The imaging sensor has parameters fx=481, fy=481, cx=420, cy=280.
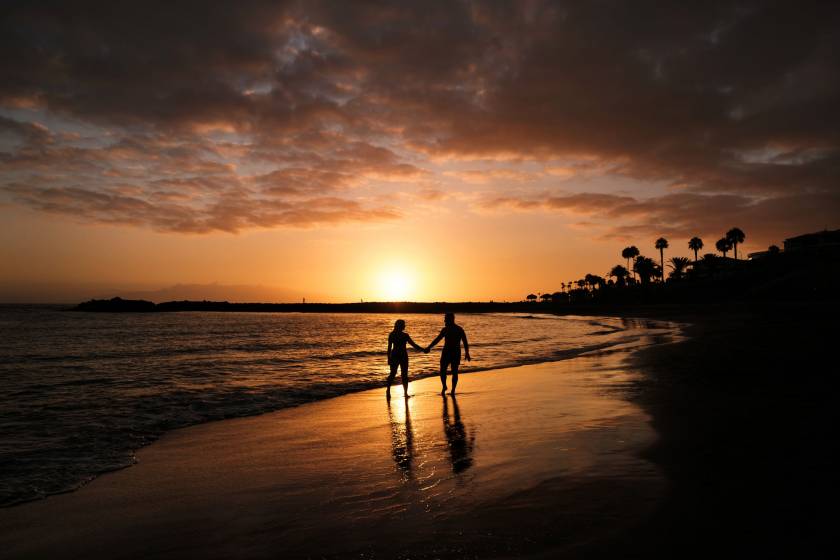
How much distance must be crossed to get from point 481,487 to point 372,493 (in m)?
1.45

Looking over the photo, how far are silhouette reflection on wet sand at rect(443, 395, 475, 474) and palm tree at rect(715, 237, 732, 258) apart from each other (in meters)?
145

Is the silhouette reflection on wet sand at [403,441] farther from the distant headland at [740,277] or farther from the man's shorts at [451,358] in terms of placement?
the distant headland at [740,277]

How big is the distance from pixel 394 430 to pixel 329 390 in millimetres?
7497

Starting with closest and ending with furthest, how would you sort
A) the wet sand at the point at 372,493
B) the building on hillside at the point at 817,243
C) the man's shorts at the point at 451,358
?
the wet sand at the point at 372,493, the man's shorts at the point at 451,358, the building on hillside at the point at 817,243

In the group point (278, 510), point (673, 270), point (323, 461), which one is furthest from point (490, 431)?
point (673, 270)

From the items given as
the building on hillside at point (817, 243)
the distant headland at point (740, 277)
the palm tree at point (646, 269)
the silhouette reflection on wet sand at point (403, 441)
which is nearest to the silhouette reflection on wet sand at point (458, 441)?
the silhouette reflection on wet sand at point (403, 441)

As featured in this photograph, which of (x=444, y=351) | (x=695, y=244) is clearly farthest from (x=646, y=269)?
(x=444, y=351)

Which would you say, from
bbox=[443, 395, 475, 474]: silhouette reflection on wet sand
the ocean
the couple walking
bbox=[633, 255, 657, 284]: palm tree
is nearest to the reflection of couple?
bbox=[443, 395, 475, 474]: silhouette reflection on wet sand

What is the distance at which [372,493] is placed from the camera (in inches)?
252

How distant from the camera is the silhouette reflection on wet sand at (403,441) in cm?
766

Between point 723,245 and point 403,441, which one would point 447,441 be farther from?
point 723,245

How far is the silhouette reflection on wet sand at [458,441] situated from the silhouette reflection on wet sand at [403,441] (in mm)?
689

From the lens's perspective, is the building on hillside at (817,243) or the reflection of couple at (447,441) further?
the building on hillside at (817,243)

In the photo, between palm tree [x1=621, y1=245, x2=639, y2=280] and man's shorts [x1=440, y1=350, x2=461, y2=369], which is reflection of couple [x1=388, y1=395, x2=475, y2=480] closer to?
man's shorts [x1=440, y1=350, x2=461, y2=369]
